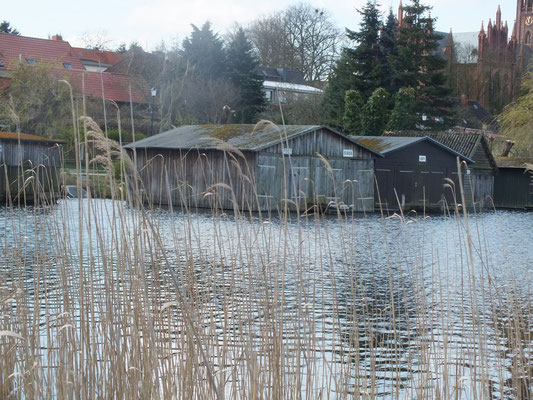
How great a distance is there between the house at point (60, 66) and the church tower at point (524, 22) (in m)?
80.4

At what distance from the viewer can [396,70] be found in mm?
47688

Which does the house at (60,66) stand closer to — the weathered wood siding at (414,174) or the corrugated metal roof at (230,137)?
the corrugated metal roof at (230,137)

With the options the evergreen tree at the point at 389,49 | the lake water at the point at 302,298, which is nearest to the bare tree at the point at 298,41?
the evergreen tree at the point at 389,49

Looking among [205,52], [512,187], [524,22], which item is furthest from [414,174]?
[524,22]

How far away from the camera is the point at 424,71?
1930 inches

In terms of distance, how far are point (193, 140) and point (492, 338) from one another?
67.6 ft

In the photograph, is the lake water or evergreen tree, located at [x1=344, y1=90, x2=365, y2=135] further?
evergreen tree, located at [x1=344, y1=90, x2=365, y2=135]

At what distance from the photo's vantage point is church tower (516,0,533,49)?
114 metres

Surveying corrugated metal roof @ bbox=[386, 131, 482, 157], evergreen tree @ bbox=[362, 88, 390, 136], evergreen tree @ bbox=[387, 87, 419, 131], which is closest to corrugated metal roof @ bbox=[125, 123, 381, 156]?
corrugated metal roof @ bbox=[386, 131, 482, 157]

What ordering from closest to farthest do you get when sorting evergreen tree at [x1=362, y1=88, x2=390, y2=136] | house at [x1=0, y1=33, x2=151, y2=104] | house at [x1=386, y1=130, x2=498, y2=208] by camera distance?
house at [x1=386, y1=130, x2=498, y2=208] < house at [x1=0, y1=33, x2=151, y2=104] < evergreen tree at [x1=362, y1=88, x2=390, y2=136]

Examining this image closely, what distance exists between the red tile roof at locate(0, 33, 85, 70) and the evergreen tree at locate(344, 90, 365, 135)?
18.4m

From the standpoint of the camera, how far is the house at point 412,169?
32062 mm

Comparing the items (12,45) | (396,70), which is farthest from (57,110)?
(396,70)

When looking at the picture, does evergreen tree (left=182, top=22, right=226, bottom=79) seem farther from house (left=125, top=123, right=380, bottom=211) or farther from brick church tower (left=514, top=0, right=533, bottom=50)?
brick church tower (left=514, top=0, right=533, bottom=50)
